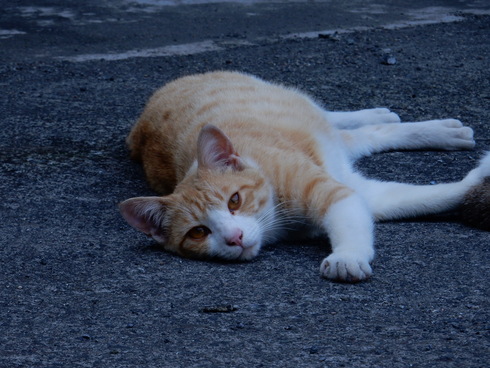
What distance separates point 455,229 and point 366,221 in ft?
1.62

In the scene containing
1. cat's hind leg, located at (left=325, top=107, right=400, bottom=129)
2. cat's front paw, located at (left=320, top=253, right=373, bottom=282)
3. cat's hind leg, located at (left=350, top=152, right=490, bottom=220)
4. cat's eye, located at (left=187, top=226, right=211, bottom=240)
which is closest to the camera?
cat's front paw, located at (left=320, top=253, right=373, bottom=282)

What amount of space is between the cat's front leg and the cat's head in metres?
0.30

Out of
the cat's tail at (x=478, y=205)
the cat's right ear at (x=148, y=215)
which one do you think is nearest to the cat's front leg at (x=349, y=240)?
the cat's tail at (x=478, y=205)

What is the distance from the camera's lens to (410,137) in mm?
4723

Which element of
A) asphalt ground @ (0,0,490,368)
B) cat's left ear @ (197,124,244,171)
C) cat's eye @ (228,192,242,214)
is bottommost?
asphalt ground @ (0,0,490,368)

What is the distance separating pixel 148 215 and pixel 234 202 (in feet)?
1.24

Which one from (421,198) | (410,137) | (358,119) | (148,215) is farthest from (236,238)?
(358,119)

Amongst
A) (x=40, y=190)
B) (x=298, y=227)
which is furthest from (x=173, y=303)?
(x=40, y=190)

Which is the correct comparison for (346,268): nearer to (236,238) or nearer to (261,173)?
(236,238)

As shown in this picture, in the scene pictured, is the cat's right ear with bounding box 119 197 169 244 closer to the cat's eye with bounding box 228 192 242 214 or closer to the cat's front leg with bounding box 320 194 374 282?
the cat's eye with bounding box 228 192 242 214

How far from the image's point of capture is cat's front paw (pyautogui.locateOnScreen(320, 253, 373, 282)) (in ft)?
10.00

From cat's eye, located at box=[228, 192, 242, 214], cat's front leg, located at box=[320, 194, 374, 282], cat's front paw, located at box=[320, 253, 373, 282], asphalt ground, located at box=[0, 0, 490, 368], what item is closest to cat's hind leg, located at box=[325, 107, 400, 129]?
asphalt ground, located at box=[0, 0, 490, 368]

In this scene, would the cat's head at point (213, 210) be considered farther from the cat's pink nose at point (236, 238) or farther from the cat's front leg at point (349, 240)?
the cat's front leg at point (349, 240)

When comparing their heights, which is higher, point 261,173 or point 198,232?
point 261,173
